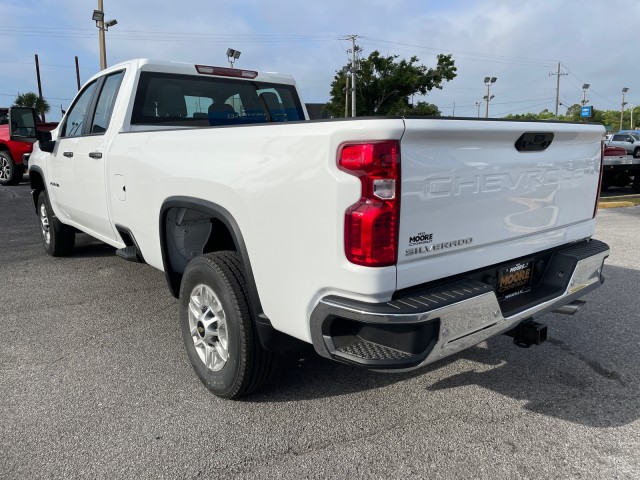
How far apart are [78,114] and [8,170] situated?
449 inches

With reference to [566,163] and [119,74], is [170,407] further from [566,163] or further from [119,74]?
[119,74]

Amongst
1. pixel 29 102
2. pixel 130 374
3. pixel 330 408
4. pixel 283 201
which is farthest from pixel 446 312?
pixel 29 102

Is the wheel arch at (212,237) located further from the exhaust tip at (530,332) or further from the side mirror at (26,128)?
the side mirror at (26,128)

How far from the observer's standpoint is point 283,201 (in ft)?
7.82

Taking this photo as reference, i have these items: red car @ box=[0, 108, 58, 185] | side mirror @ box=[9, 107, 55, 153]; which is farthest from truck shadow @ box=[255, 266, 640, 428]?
red car @ box=[0, 108, 58, 185]

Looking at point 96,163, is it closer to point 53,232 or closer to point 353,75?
point 53,232

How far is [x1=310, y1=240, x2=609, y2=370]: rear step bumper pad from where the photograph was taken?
2158 millimetres

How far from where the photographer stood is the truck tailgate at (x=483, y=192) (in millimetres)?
2219

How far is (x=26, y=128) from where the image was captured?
591cm

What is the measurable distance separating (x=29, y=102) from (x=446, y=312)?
1834 inches

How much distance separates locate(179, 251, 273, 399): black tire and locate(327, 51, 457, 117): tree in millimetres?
37703

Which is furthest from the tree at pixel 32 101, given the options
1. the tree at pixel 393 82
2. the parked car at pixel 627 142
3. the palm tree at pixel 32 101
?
the parked car at pixel 627 142

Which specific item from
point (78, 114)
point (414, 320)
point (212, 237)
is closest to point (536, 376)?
point (414, 320)

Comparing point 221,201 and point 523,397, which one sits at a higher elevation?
point 221,201
